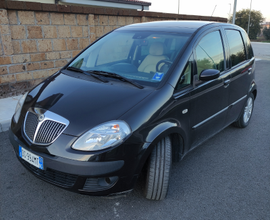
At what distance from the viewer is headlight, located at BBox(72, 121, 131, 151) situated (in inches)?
79.7

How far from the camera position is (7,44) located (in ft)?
17.6

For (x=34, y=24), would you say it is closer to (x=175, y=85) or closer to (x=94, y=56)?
(x=94, y=56)

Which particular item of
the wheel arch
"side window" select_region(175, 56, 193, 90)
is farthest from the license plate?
"side window" select_region(175, 56, 193, 90)

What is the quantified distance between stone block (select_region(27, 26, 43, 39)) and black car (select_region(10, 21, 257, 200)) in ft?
9.85

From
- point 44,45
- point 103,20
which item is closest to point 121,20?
point 103,20

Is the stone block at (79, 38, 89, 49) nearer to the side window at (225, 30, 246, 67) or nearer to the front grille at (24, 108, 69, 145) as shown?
the side window at (225, 30, 246, 67)

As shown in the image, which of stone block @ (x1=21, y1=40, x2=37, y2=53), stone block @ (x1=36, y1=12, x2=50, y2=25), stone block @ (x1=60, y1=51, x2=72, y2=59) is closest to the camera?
stone block @ (x1=21, y1=40, x2=37, y2=53)

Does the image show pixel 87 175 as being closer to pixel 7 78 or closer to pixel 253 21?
pixel 7 78

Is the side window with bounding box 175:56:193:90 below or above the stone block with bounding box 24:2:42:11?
below

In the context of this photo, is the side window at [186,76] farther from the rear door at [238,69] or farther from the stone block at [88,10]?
the stone block at [88,10]

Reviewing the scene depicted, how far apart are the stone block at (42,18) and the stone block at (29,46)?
48 cm

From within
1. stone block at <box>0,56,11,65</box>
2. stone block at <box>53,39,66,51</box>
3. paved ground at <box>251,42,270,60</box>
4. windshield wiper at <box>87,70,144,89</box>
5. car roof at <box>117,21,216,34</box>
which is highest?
car roof at <box>117,21,216,34</box>

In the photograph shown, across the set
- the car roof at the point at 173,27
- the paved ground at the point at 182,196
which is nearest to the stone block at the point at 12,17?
the paved ground at the point at 182,196

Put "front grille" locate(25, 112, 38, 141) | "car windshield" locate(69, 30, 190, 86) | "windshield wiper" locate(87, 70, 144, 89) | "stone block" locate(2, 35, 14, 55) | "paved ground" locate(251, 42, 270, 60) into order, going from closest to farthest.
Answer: "front grille" locate(25, 112, 38, 141) → "windshield wiper" locate(87, 70, 144, 89) → "car windshield" locate(69, 30, 190, 86) → "stone block" locate(2, 35, 14, 55) → "paved ground" locate(251, 42, 270, 60)
